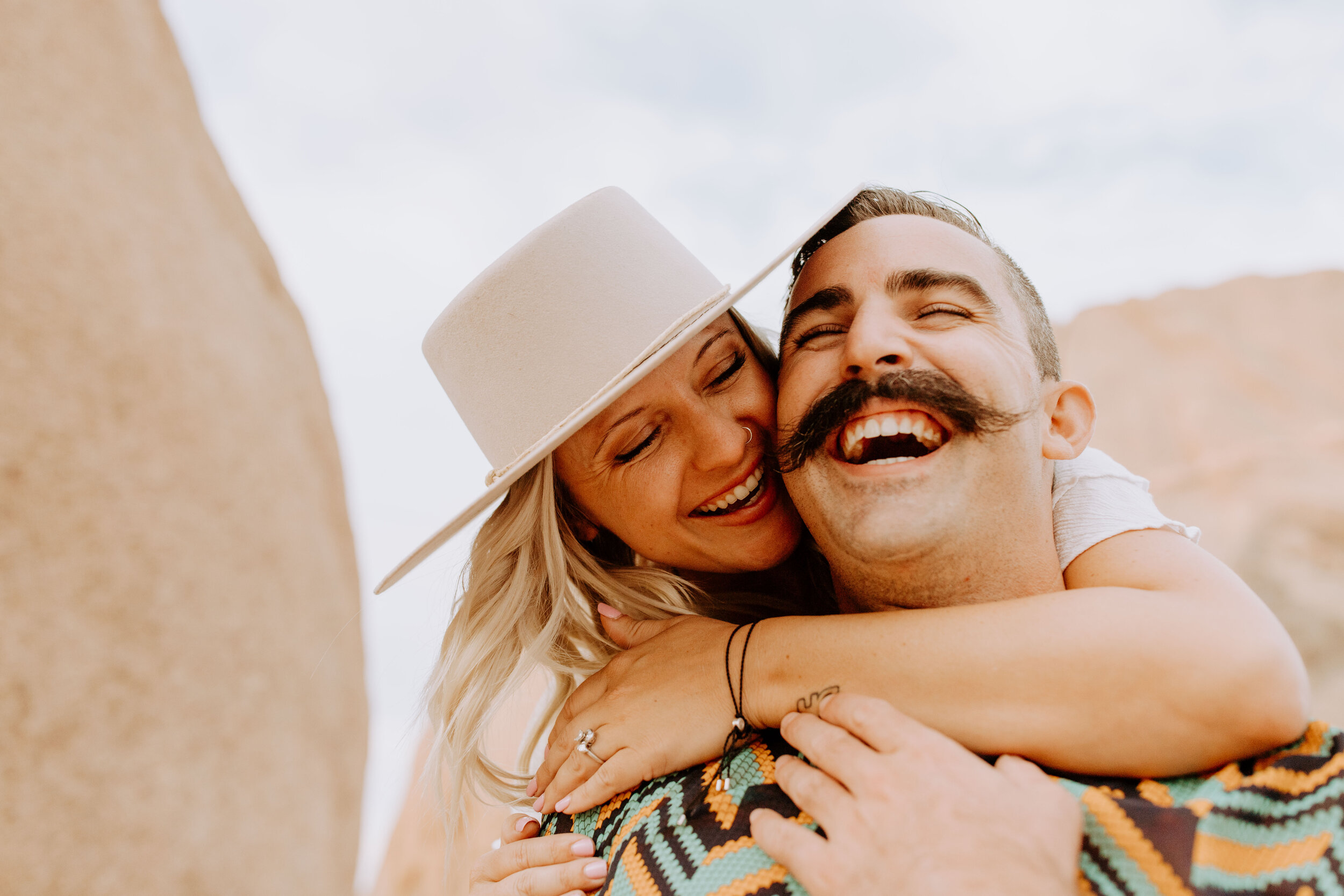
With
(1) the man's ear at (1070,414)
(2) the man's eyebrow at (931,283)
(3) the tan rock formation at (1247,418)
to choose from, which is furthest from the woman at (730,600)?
(3) the tan rock formation at (1247,418)

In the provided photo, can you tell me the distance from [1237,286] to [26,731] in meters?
14.5

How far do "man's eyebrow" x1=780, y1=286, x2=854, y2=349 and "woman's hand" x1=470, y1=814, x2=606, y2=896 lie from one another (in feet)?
3.96

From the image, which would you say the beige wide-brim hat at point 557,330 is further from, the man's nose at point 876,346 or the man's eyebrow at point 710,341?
the man's nose at point 876,346

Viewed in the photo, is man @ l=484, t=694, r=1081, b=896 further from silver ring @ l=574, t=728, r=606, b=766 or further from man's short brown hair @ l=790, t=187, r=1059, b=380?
man's short brown hair @ l=790, t=187, r=1059, b=380

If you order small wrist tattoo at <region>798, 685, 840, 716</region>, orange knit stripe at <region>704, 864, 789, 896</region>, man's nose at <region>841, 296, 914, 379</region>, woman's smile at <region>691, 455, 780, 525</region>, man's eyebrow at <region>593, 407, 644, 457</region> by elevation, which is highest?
man's nose at <region>841, 296, 914, 379</region>

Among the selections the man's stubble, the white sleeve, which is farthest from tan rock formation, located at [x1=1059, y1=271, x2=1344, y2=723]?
the man's stubble

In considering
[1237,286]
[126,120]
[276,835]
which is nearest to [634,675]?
[276,835]

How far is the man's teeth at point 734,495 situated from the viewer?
1.94 meters

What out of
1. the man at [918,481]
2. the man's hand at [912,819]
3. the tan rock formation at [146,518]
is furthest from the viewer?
the tan rock formation at [146,518]

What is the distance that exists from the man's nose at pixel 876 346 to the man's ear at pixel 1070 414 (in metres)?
0.48

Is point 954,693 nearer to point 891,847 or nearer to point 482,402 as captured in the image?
point 891,847

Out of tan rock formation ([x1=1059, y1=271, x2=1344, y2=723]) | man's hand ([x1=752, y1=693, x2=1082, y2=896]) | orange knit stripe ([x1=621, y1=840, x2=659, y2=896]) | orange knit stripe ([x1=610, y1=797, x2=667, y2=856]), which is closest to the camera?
man's hand ([x1=752, y1=693, x2=1082, y2=896])

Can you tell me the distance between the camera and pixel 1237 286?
11.8 metres

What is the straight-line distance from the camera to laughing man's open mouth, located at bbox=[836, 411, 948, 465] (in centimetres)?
163
